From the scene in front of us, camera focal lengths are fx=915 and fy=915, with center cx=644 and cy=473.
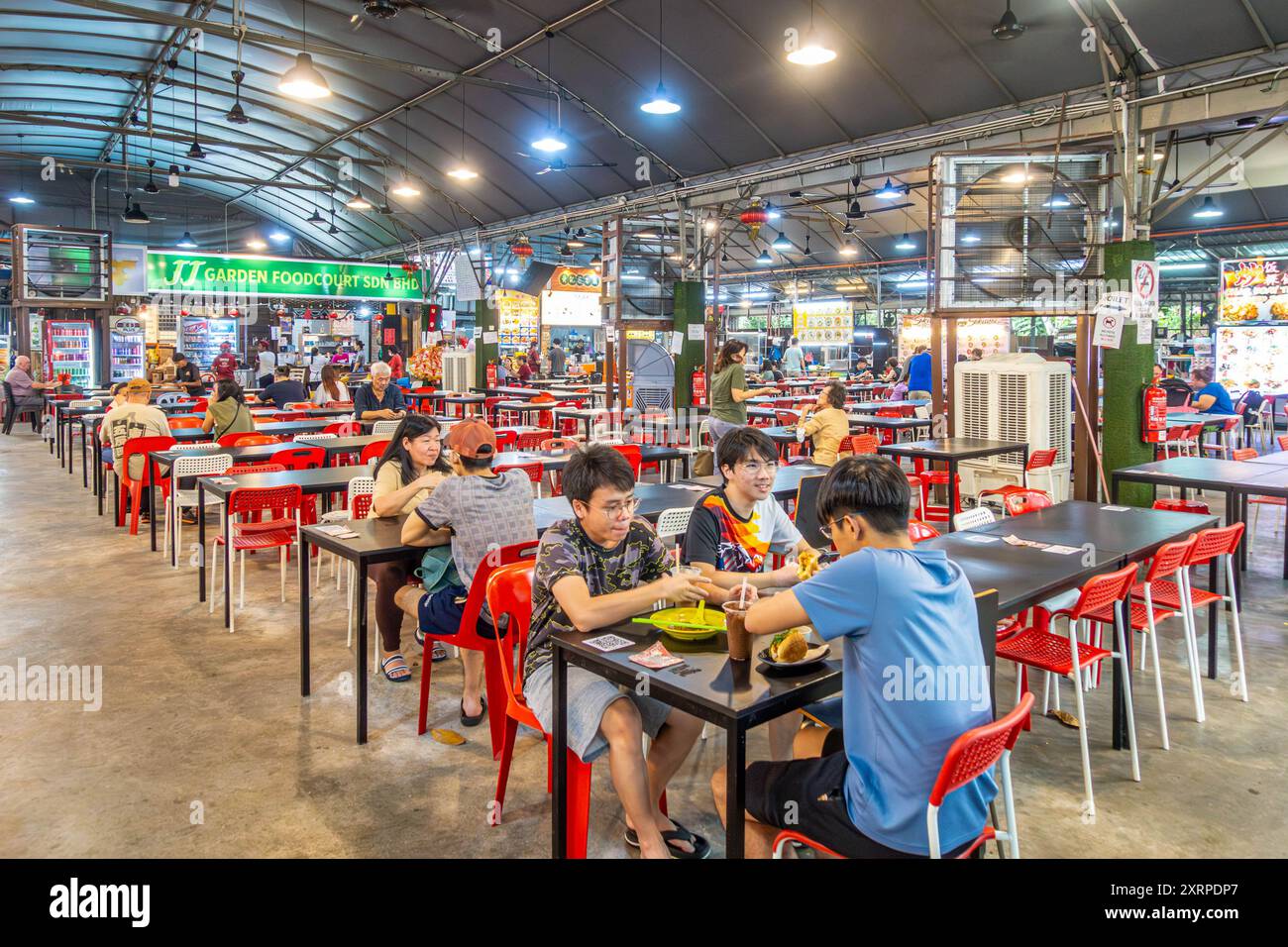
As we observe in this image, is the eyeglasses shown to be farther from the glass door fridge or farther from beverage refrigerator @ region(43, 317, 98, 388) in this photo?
beverage refrigerator @ region(43, 317, 98, 388)

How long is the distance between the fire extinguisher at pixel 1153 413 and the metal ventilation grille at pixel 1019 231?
1167 millimetres

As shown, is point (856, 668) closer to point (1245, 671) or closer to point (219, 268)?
point (1245, 671)

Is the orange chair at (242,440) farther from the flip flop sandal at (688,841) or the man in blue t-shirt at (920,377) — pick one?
the man in blue t-shirt at (920,377)

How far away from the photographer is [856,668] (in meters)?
2.14

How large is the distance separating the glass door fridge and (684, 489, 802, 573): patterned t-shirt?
Answer: 18.1 m

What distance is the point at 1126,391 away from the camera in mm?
8328

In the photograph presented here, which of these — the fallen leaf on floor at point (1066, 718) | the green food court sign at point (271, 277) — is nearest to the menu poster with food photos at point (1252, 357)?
the fallen leaf on floor at point (1066, 718)

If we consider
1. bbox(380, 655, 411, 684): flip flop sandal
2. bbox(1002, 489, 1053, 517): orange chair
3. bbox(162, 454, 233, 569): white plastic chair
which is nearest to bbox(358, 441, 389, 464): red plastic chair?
bbox(162, 454, 233, 569): white plastic chair

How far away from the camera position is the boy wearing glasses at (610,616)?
2.62m

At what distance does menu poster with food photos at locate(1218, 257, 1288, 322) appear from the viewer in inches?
634

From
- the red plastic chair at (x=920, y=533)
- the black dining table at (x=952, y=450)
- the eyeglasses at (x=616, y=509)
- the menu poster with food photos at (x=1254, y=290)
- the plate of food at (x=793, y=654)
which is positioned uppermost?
the menu poster with food photos at (x=1254, y=290)

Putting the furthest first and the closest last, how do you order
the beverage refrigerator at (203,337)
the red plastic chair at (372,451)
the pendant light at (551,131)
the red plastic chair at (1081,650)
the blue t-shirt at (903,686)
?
the beverage refrigerator at (203,337)
the pendant light at (551,131)
the red plastic chair at (372,451)
the red plastic chair at (1081,650)
the blue t-shirt at (903,686)

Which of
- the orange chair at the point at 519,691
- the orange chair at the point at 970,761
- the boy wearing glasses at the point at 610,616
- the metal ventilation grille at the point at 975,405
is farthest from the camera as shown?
the metal ventilation grille at the point at 975,405
